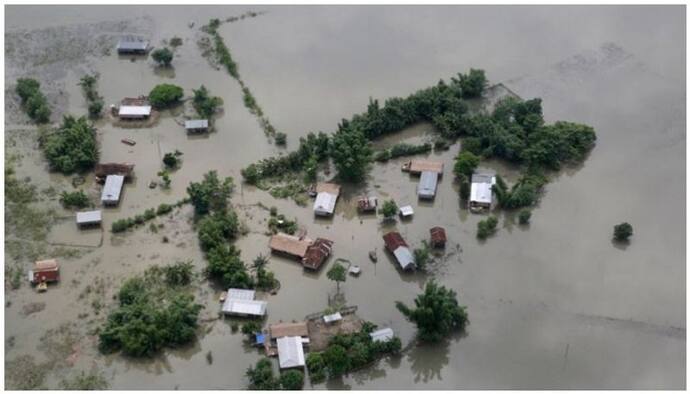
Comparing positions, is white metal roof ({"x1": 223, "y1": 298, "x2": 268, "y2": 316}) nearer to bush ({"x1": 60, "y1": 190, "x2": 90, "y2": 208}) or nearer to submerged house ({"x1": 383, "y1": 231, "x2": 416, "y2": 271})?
submerged house ({"x1": 383, "y1": 231, "x2": 416, "y2": 271})

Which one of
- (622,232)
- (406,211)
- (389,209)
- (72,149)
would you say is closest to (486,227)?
(406,211)

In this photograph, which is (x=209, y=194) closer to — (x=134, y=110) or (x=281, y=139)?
(x=281, y=139)

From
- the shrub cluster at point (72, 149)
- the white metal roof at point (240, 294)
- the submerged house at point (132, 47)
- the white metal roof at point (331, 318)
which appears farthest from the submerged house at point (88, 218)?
the submerged house at point (132, 47)

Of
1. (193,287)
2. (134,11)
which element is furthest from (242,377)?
(134,11)

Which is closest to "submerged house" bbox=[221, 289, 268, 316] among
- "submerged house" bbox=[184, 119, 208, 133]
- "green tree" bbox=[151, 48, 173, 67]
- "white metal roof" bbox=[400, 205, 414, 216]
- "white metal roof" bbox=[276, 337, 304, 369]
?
"white metal roof" bbox=[276, 337, 304, 369]

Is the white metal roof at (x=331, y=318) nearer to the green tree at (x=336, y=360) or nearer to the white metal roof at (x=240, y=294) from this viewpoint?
the green tree at (x=336, y=360)

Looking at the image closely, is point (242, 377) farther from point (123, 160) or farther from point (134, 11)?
point (134, 11)
